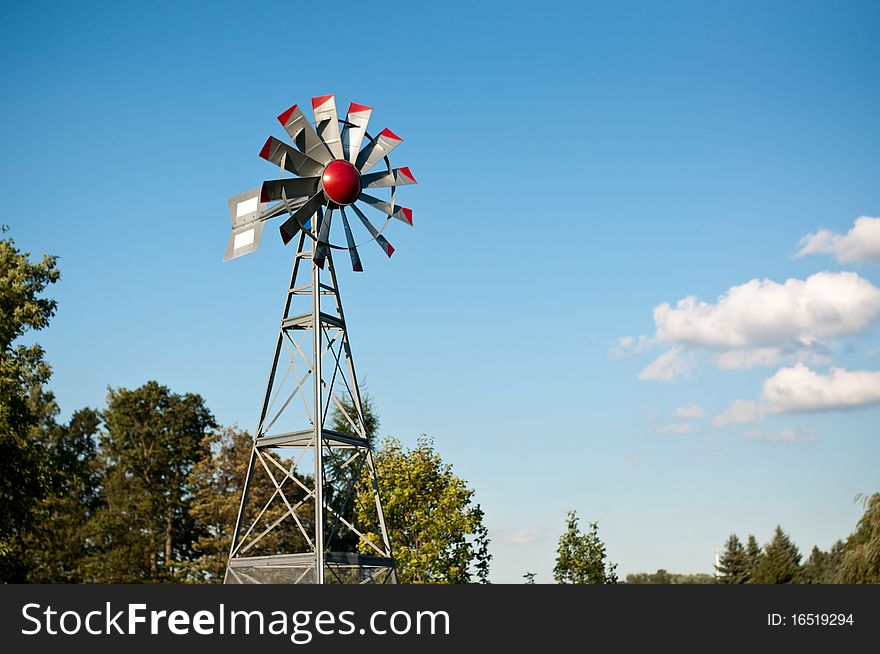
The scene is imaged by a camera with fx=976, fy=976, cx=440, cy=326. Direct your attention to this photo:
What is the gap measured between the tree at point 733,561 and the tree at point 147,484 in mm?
47283

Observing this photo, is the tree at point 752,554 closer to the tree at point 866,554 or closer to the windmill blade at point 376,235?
the tree at point 866,554

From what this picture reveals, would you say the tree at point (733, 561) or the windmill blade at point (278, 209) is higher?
the windmill blade at point (278, 209)

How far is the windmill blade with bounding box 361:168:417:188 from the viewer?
24359 millimetres

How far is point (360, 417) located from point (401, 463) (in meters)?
17.6

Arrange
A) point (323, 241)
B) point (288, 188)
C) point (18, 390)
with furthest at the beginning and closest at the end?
point (18, 390)
point (323, 241)
point (288, 188)

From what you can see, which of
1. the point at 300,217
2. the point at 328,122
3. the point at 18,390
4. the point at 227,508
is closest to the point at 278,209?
the point at 300,217

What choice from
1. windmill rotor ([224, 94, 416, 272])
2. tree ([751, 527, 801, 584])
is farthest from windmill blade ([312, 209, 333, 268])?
tree ([751, 527, 801, 584])

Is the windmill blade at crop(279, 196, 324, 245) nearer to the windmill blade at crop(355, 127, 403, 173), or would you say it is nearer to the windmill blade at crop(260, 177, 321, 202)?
the windmill blade at crop(260, 177, 321, 202)

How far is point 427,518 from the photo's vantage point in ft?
132

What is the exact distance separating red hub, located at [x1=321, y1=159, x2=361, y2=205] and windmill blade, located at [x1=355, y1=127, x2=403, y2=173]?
26.8 inches

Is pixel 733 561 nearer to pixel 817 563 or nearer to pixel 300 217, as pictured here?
pixel 817 563

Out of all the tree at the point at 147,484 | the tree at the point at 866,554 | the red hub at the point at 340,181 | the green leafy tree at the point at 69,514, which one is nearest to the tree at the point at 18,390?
the green leafy tree at the point at 69,514

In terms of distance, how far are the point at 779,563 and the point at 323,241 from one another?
61.5m

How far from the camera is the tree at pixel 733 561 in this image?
83188 millimetres
